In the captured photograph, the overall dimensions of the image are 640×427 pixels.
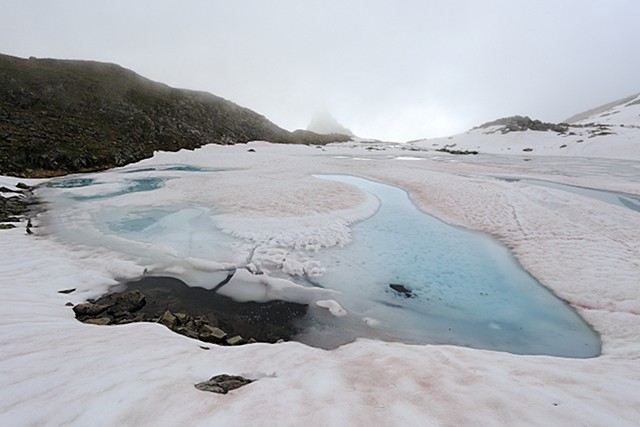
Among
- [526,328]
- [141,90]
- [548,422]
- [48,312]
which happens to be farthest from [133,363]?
[141,90]

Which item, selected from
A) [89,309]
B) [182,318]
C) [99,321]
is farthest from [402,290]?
[89,309]

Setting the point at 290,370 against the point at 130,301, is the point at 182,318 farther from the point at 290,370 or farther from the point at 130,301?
the point at 290,370

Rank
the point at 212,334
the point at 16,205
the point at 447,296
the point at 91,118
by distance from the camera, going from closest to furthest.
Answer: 1. the point at 212,334
2. the point at 447,296
3. the point at 16,205
4. the point at 91,118

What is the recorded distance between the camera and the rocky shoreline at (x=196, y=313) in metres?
6.91

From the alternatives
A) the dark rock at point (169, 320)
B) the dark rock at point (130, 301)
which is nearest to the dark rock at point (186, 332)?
the dark rock at point (169, 320)

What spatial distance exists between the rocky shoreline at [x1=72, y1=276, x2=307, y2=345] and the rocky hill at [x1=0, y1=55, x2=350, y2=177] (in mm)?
27980

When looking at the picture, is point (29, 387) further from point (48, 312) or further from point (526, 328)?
point (526, 328)

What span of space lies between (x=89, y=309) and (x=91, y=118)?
159 ft

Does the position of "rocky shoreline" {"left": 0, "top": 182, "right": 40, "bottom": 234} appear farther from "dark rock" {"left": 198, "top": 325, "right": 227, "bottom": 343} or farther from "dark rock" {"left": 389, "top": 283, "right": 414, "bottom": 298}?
"dark rock" {"left": 389, "top": 283, "right": 414, "bottom": 298}

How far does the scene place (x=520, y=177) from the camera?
26.6m

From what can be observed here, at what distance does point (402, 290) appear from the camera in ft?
29.8

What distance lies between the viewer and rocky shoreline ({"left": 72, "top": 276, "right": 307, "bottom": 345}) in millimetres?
6906

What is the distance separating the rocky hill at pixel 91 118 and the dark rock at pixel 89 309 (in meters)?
27.8

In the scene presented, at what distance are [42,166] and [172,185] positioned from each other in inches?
620
